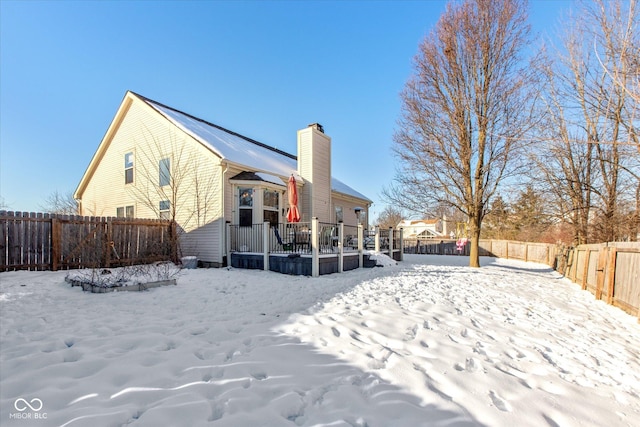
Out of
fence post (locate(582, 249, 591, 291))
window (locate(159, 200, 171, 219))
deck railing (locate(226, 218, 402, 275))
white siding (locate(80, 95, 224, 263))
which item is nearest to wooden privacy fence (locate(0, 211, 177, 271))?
white siding (locate(80, 95, 224, 263))

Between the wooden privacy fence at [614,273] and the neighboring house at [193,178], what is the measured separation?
29.8ft

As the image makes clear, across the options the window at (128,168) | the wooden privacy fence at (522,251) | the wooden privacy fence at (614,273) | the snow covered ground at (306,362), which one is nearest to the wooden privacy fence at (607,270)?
the wooden privacy fence at (614,273)

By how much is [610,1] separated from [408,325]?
22.2 ft

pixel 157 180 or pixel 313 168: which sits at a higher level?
pixel 313 168

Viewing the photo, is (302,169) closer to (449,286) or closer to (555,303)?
(449,286)

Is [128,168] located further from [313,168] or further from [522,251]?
[522,251]

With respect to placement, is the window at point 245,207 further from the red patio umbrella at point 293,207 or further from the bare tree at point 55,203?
the bare tree at point 55,203

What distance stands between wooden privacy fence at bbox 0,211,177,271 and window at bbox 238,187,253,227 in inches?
98.6

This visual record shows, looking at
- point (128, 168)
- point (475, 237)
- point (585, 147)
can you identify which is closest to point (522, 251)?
point (475, 237)

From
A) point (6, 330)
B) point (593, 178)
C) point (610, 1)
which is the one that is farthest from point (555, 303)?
point (6, 330)

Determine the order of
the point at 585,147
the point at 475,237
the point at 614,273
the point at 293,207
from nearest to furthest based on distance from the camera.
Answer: the point at 614,273 < the point at 293,207 < the point at 585,147 < the point at 475,237

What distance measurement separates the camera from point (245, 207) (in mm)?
10570

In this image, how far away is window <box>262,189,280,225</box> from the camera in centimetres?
1079
